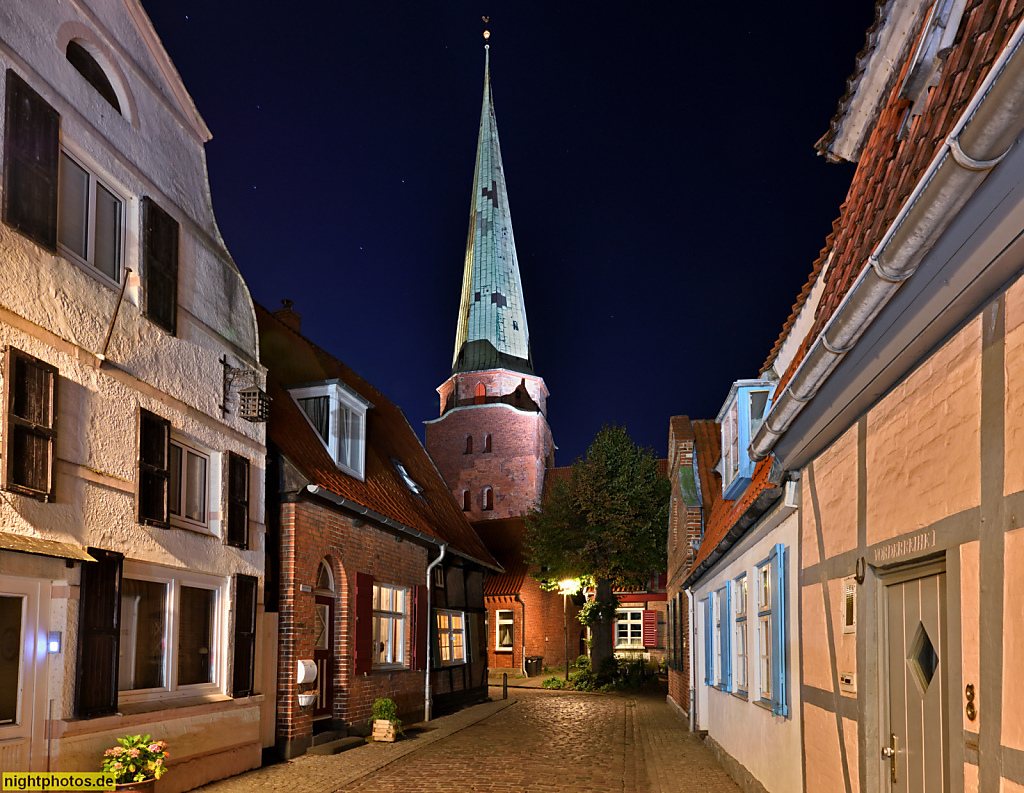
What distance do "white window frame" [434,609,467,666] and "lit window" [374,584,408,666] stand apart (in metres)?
2.24

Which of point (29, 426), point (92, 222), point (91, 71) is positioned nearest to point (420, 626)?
point (92, 222)

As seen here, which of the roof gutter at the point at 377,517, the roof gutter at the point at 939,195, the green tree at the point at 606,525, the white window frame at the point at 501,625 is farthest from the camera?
the white window frame at the point at 501,625

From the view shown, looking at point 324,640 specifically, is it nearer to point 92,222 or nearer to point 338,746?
point 338,746

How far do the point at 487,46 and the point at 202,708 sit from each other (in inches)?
1998

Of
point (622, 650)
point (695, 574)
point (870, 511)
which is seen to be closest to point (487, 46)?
point (622, 650)

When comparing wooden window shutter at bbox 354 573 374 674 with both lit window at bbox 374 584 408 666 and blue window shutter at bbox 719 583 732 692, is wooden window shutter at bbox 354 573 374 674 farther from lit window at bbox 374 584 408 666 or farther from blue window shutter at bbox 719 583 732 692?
blue window shutter at bbox 719 583 732 692

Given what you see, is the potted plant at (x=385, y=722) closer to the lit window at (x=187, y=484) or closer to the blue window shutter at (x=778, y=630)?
the lit window at (x=187, y=484)

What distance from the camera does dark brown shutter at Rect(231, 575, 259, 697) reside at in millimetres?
10688

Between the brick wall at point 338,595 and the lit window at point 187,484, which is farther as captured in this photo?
the brick wall at point 338,595

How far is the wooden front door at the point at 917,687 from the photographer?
3.91m

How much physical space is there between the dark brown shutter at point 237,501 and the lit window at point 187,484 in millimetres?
318

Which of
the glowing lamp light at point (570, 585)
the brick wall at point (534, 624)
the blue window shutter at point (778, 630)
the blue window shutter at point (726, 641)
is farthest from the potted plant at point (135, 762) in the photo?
the brick wall at point (534, 624)

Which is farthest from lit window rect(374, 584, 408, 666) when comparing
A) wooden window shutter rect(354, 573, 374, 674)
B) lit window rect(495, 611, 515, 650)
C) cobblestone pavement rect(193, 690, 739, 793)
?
lit window rect(495, 611, 515, 650)

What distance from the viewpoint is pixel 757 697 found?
29.6 ft
